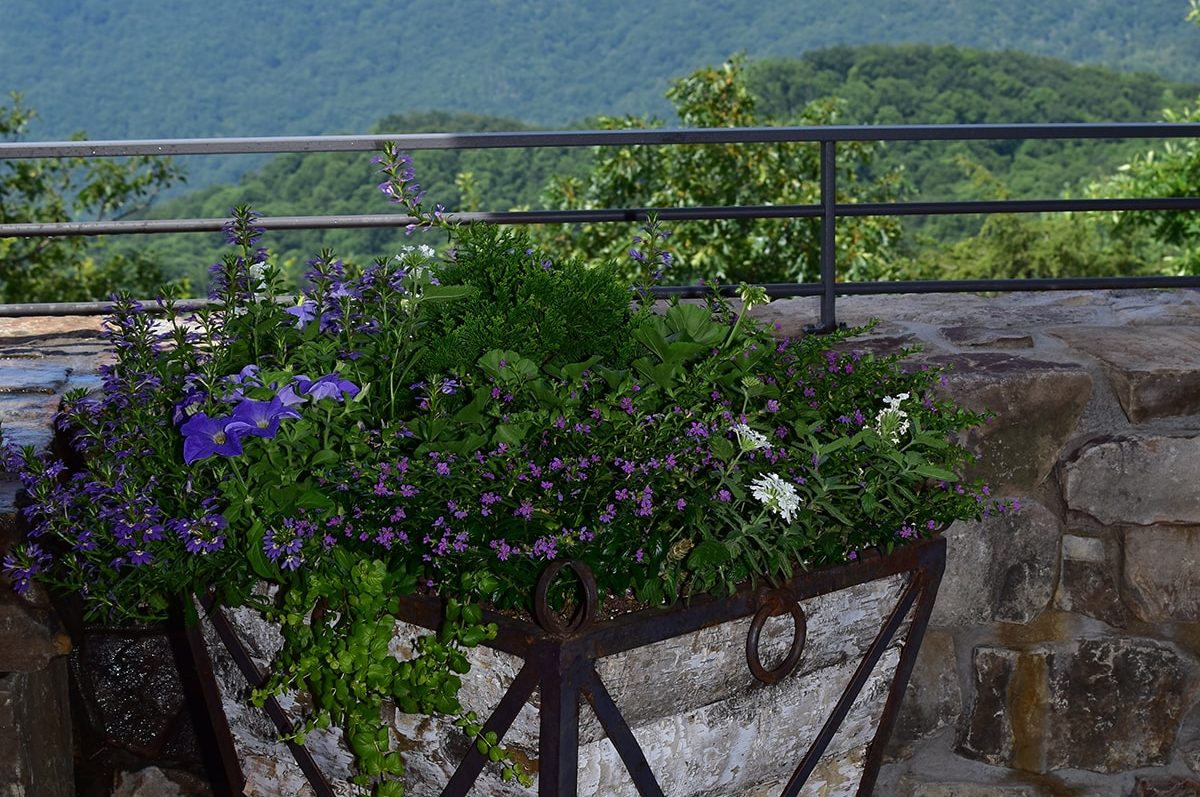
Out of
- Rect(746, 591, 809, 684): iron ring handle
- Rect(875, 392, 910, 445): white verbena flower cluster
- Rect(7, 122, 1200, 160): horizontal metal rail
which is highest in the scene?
Rect(7, 122, 1200, 160): horizontal metal rail

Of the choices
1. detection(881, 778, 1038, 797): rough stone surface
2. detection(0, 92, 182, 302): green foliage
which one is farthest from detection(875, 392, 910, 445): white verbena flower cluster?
detection(0, 92, 182, 302): green foliage

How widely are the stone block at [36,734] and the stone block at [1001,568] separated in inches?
55.6

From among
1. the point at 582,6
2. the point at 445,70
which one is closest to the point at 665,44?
the point at 582,6

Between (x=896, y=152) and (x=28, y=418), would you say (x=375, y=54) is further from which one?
(x=28, y=418)

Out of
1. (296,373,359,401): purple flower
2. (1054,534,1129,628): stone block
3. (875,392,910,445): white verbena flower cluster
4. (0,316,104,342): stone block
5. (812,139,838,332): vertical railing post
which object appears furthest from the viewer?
(0,316,104,342): stone block

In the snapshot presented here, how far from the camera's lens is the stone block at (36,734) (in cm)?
183

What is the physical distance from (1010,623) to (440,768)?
1223 mm

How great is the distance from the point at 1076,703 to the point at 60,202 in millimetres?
15101

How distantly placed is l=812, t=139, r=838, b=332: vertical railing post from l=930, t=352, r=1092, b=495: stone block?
0.43m

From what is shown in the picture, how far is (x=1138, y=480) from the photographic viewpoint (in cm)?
222

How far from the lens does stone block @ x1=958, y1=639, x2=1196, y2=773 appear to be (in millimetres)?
2293

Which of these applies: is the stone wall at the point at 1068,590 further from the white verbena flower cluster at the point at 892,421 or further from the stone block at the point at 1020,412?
the white verbena flower cluster at the point at 892,421

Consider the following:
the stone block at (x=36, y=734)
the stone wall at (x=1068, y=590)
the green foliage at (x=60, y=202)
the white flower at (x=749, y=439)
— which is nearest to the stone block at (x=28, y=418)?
the stone wall at (x=1068, y=590)

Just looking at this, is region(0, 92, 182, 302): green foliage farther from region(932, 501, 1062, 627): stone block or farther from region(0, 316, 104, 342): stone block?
region(932, 501, 1062, 627): stone block
